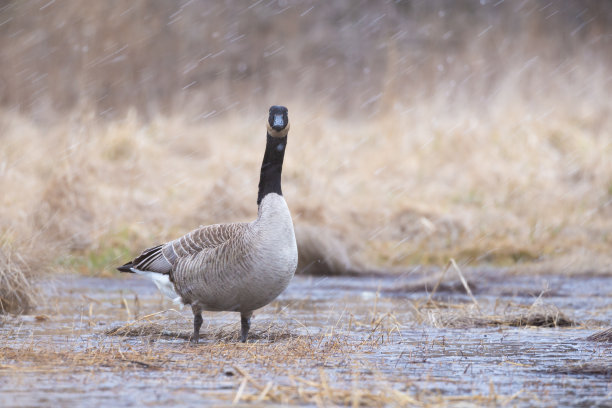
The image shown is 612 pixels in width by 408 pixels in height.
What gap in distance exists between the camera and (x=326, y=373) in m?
5.87

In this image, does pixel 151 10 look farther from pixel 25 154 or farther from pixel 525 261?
pixel 525 261

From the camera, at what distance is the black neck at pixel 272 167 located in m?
7.69

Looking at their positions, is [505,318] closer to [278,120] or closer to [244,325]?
[244,325]

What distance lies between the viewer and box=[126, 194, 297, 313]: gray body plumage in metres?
7.04

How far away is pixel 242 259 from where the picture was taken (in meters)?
7.11

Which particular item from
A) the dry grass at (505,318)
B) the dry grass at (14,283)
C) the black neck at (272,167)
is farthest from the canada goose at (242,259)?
the dry grass at (505,318)

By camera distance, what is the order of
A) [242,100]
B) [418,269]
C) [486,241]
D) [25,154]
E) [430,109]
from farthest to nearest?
[242,100], [430,109], [25,154], [486,241], [418,269]

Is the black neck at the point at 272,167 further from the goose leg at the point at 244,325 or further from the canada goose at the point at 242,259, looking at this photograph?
the goose leg at the point at 244,325

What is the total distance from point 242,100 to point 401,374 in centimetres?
2371

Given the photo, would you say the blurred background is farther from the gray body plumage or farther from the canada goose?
the gray body plumage

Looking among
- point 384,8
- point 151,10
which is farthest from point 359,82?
point 151,10

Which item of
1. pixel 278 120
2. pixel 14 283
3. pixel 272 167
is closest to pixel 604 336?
pixel 272 167

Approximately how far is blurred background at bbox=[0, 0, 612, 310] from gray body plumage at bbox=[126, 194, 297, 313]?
9.21ft

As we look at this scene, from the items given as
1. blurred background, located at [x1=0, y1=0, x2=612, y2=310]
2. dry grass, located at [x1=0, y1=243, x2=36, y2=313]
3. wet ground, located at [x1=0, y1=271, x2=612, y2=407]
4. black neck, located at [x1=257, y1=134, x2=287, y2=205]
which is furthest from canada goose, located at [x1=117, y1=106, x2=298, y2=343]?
blurred background, located at [x1=0, y1=0, x2=612, y2=310]
